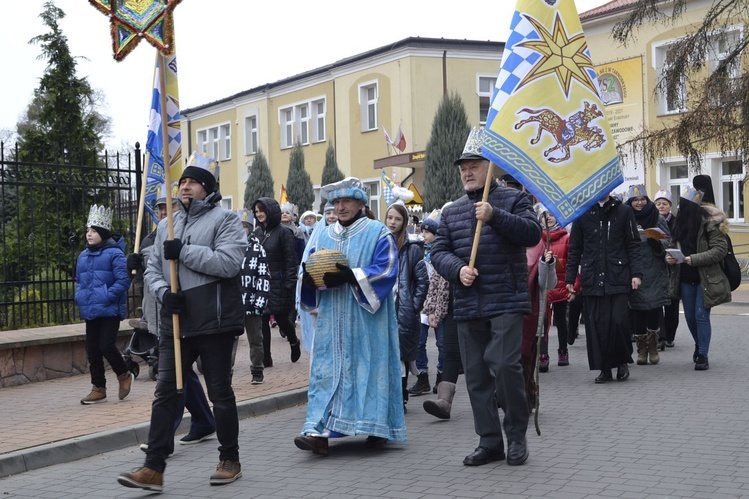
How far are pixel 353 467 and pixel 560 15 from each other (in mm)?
3484

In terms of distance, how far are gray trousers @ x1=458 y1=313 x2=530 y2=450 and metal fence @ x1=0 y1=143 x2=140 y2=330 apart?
22.1 ft

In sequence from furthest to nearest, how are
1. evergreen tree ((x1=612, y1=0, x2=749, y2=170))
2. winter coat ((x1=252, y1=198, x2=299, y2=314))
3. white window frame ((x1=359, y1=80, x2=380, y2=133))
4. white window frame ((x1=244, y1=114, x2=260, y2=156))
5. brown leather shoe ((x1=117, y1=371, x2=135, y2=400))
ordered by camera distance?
1. white window frame ((x1=244, y1=114, x2=260, y2=156))
2. white window frame ((x1=359, y1=80, x2=380, y2=133))
3. evergreen tree ((x1=612, y1=0, x2=749, y2=170))
4. winter coat ((x1=252, y1=198, x2=299, y2=314))
5. brown leather shoe ((x1=117, y1=371, x2=135, y2=400))

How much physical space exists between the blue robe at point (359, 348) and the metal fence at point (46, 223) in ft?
18.3

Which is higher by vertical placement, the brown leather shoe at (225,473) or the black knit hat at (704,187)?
the black knit hat at (704,187)

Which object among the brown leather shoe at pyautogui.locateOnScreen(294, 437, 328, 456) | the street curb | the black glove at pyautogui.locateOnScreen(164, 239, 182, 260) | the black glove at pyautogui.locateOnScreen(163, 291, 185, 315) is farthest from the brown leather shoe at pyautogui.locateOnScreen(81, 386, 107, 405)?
the black glove at pyautogui.locateOnScreen(164, 239, 182, 260)

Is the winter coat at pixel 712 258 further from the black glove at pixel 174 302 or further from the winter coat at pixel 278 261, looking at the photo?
the black glove at pixel 174 302

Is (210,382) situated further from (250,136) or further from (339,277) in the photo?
(250,136)

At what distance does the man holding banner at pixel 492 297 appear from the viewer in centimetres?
685

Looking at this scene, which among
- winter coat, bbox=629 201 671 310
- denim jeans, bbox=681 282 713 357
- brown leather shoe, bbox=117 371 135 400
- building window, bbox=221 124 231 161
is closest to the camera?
brown leather shoe, bbox=117 371 135 400

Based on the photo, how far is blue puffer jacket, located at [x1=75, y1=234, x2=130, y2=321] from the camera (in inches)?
387

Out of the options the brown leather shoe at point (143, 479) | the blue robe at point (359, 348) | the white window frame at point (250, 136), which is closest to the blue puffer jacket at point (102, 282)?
the blue robe at point (359, 348)

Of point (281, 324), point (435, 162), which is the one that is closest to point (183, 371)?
point (281, 324)

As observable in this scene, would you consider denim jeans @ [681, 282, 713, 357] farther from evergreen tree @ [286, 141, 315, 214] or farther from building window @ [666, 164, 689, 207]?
evergreen tree @ [286, 141, 315, 214]

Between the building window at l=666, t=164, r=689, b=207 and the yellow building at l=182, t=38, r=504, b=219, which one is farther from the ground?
the yellow building at l=182, t=38, r=504, b=219
